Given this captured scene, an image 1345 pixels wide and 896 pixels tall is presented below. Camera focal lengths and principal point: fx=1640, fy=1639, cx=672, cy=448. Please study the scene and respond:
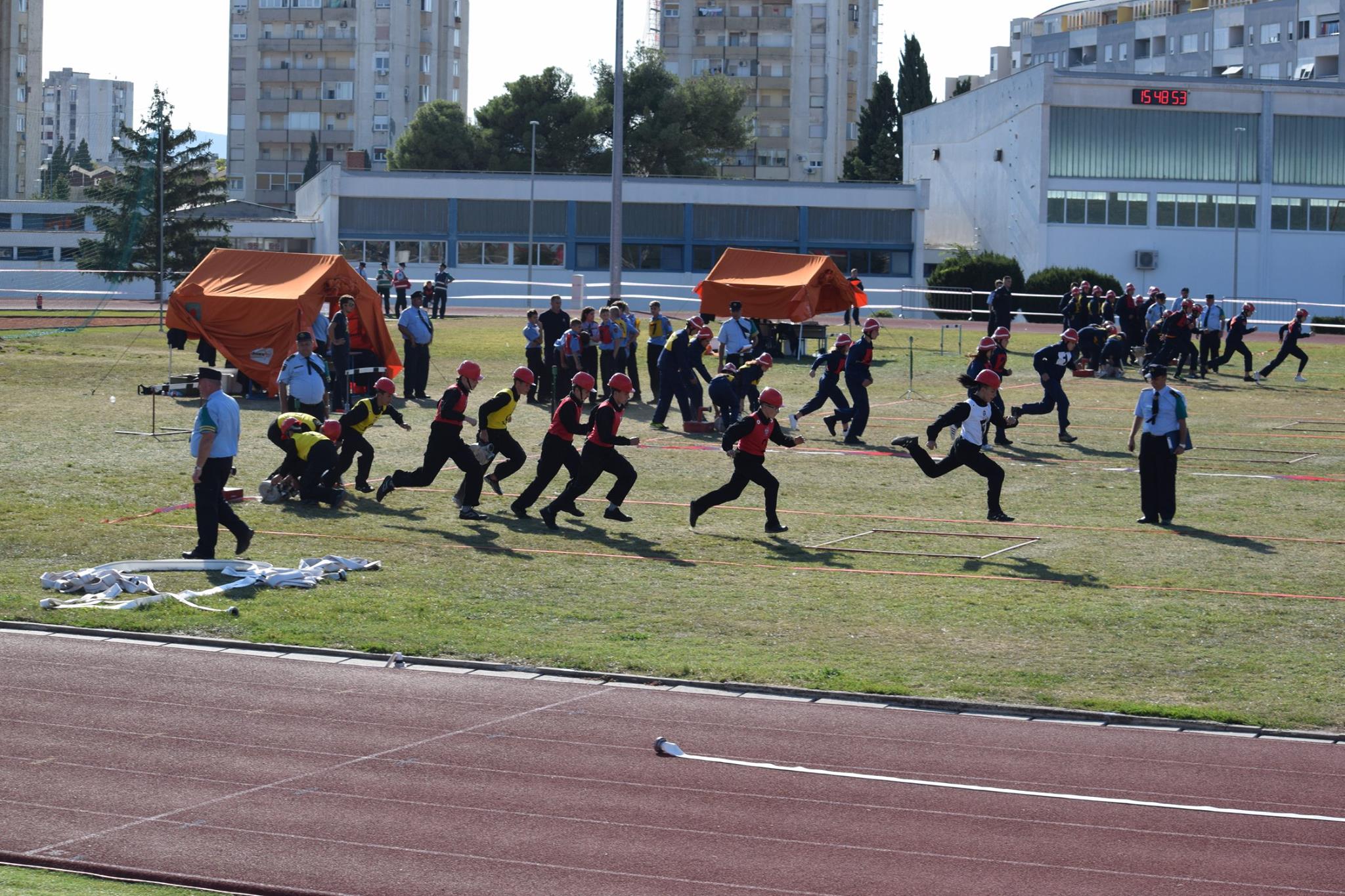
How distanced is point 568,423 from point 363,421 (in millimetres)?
2759

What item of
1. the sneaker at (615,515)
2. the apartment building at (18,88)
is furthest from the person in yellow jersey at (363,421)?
the apartment building at (18,88)

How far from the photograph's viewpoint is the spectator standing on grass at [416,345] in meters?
30.2

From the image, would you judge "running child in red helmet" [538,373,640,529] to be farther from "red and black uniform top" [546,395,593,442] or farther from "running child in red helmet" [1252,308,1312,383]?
"running child in red helmet" [1252,308,1312,383]

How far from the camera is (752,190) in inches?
2685

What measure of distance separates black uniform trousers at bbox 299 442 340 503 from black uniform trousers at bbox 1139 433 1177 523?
9.34m

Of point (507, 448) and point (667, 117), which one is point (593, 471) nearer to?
point (507, 448)

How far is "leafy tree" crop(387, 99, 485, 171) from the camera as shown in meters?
85.1

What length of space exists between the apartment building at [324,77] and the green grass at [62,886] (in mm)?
101369

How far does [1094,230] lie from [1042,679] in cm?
5559

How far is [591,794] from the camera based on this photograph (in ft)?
30.9

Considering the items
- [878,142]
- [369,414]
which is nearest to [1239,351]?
[369,414]

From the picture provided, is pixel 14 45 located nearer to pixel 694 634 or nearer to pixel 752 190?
pixel 752 190

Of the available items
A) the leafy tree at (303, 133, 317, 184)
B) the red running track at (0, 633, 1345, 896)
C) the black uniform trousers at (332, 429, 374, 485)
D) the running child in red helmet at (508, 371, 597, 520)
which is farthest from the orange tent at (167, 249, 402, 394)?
the leafy tree at (303, 133, 317, 184)

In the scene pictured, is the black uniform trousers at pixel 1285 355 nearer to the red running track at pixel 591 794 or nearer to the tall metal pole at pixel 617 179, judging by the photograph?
the tall metal pole at pixel 617 179
